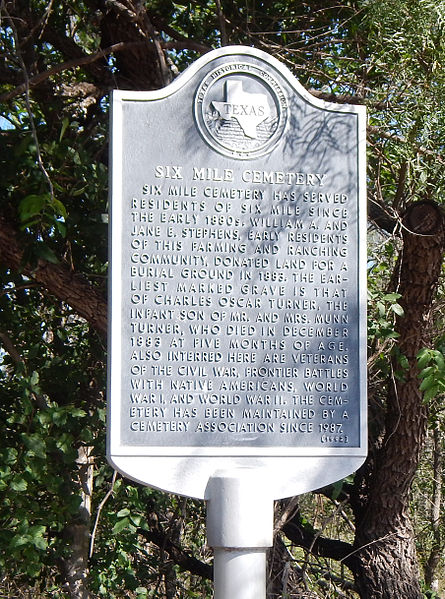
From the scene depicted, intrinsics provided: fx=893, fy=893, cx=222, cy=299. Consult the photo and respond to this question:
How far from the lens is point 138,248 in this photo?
158 inches

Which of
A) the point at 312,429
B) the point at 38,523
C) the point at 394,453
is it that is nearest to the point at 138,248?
the point at 312,429

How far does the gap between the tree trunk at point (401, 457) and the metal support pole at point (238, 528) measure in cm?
225

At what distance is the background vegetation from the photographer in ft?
17.5

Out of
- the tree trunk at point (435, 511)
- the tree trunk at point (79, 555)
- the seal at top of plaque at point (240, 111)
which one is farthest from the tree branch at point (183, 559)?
the seal at top of plaque at point (240, 111)

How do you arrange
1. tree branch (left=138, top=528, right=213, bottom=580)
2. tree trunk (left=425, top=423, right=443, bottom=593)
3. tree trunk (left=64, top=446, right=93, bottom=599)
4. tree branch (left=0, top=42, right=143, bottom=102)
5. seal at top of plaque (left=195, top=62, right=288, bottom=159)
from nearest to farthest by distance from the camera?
1. seal at top of plaque (left=195, top=62, right=288, bottom=159)
2. tree branch (left=0, top=42, right=143, bottom=102)
3. tree trunk (left=64, top=446, right=93, bottom=599)
4. tree branch (left=138, top=528, right=213, bottom=580)
5. tree trunk (left=425, top=423, right=443, bottom=593)

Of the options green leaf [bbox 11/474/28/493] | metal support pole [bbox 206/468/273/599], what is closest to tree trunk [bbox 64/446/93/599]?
green leaf [bbox 11/474/28/493]

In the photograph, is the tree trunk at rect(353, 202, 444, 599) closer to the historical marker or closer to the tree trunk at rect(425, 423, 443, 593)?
the tree trunk at rect(425, 423, 443, 593)

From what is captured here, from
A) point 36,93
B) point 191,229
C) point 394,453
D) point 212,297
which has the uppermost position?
point 36,93

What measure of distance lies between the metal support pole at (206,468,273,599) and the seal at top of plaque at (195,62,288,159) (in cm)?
151

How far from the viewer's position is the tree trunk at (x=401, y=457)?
19.9 ft

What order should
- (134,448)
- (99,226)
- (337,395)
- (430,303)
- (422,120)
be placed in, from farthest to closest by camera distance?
(430,303) < (99,226) < (422,120) < (337,395) < (134,448)

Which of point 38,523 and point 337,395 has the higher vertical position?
point 337,395

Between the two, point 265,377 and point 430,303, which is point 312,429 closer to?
point 265,377

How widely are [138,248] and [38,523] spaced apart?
7.35 feet
